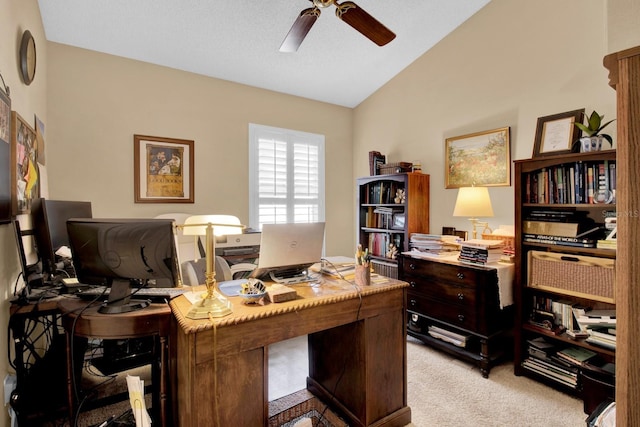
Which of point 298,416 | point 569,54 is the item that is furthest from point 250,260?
point 569,54

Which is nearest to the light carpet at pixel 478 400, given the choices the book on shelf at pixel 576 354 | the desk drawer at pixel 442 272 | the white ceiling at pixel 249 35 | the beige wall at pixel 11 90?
the book on shelf at pixel 576 354

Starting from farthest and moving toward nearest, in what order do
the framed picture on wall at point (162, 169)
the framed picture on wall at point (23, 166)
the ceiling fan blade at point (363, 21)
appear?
the framed picture on wall at point (162, 169)
the ceiling fan blade at point (363, 21)
the framed picture on wall at point (23, 166)

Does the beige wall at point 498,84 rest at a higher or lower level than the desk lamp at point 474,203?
higher

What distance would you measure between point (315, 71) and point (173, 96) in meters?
1.64

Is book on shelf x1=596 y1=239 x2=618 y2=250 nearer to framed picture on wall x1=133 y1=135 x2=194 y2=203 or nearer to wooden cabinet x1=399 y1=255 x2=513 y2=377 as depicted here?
wooden cabinet x1=399 y1=255 x2=513 y2=377

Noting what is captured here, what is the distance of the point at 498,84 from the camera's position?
9.58 ft

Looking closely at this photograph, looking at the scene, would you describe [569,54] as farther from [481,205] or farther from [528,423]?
[528,423]

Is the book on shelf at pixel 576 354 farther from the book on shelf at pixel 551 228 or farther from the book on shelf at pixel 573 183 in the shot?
the book on shelf at pixel 573 183

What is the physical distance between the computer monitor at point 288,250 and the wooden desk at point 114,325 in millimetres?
574

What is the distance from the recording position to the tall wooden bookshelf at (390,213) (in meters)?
3.45

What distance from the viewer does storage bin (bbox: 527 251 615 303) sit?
1.98 m

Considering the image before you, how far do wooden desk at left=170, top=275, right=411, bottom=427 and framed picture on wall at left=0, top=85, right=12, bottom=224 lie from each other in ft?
3.06

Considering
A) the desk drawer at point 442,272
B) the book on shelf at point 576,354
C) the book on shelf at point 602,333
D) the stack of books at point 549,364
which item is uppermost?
the desk drawer at point 442,272

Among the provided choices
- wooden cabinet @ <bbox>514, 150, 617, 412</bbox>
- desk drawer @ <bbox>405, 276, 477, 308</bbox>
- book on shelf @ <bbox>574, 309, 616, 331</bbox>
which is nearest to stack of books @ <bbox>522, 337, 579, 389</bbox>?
wooden cabinet @ <bbox>514, 150, 617, 412</bbox>
